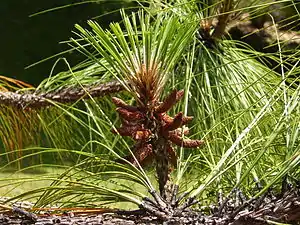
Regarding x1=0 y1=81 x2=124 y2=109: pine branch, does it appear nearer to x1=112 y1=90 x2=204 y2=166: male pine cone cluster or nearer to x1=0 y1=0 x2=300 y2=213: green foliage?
x1=0 y1=0 x2=300 y2=213: green foliage

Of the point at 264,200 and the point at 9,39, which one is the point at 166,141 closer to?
the point at 264,200

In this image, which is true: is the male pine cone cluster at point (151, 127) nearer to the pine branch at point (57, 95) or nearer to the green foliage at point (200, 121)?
the green foliage at point (200, 121)

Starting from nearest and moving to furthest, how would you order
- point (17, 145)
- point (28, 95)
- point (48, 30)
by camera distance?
point (28, 95) < point (17, 145) < point (48, 30)

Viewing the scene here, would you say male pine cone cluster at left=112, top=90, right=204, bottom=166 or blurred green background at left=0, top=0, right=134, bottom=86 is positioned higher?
blurred green background at left=0, top=0, right=134, bottom=86

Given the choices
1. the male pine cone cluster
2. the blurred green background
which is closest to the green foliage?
the male pine cone cluster

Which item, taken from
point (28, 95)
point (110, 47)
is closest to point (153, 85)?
point (110, 47)

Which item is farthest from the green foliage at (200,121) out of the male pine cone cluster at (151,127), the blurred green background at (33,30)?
the blurred green background at (33,30)
